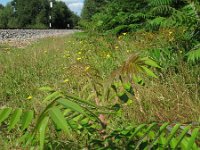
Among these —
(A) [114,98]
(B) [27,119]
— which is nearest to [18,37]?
(A) [114,98]

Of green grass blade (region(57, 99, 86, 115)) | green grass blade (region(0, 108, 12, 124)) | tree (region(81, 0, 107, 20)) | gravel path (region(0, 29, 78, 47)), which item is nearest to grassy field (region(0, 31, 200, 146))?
green grass blade (region(57, 99, 86, 115))

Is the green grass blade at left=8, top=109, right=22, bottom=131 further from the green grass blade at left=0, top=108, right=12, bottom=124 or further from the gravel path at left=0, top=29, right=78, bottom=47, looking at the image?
the gravel path at left=0, top=29, right=78, bottom=47

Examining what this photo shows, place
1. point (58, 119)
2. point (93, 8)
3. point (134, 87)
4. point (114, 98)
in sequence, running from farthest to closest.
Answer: point (93, 8)
point (134, 87)
point (114, 98)
point (58, 119)

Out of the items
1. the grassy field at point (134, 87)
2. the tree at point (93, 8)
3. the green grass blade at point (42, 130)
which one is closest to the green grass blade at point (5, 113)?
the green grass blade at point (42, 130)

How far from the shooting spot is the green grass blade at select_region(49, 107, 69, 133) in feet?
3.34

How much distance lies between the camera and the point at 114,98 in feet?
8.58

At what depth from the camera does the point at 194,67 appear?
343 cm

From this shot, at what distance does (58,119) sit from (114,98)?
1.58 meters

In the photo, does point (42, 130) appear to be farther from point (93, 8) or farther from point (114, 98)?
point (93, 8)

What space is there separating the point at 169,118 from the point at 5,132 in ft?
4.80

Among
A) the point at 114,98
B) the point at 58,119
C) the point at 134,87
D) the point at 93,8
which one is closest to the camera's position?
the point at 58,119

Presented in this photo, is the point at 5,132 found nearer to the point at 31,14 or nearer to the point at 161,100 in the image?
the point at 161,100

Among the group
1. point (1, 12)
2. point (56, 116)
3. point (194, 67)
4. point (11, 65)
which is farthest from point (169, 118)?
point (1, 12)

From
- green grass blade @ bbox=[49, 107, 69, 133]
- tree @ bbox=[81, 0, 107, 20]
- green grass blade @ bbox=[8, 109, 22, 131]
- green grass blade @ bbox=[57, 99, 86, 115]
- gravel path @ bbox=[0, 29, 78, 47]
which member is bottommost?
gravel path @ bbox=[0, 29, 78, 47]
